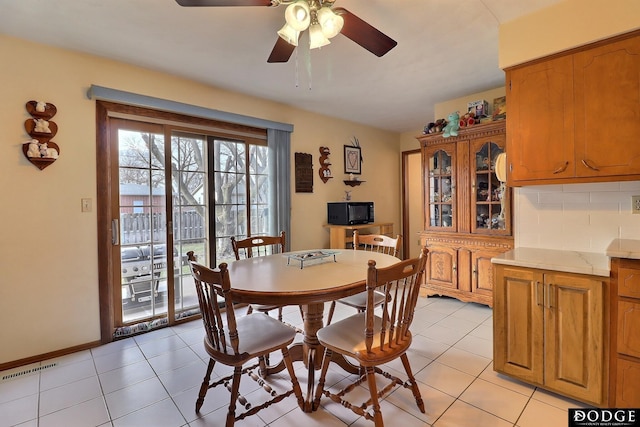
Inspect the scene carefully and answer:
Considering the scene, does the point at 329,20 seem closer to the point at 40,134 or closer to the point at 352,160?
the point at 40,134

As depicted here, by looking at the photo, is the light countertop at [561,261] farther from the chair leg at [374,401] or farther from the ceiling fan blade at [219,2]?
the ceiling fan blade at [219,2]

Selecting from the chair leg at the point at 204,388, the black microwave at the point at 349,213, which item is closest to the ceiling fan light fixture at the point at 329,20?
the chair leg at the point at 204,388

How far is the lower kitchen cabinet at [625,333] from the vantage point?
1.50 metres

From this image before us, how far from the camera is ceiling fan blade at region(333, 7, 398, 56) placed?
1519mm

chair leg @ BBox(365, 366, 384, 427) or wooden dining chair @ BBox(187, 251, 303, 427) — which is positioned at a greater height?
wooden dining chair @ BBox(187, 251, 303, 427)

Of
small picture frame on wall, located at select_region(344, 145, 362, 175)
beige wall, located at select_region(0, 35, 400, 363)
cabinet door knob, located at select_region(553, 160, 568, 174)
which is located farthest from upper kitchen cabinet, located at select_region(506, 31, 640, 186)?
beige wall, located at select_region(0, 35, 400, 363)

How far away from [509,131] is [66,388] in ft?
11.3

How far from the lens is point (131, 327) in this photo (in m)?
2.72

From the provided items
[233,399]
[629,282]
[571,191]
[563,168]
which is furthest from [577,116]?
[233,399]

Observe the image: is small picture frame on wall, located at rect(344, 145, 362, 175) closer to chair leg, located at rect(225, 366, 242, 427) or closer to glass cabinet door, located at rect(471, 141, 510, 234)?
glass cabinet door, located at rect(471, 141, 510, 234)

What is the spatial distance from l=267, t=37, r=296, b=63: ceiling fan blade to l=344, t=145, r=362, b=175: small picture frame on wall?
2.58 metres

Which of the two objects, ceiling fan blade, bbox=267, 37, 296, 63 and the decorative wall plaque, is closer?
ceiling fan blade, bbox=267, 37, 296, 63

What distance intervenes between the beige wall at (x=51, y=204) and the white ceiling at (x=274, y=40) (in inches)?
6.7

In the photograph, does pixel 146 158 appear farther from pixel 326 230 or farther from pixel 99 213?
pixel 326 230
